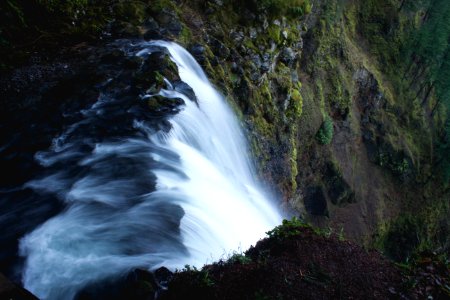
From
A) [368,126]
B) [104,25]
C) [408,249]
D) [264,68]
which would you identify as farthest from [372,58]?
[104,25]

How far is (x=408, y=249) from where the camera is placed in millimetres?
35531

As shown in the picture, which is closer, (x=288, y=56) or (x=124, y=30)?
(x=124, y=30)

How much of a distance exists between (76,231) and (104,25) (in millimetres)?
9054

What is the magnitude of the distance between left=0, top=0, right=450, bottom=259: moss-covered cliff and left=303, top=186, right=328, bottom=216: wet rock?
90 mm

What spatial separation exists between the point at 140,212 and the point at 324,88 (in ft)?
74.7

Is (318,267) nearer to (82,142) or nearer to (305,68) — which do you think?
(82,142)

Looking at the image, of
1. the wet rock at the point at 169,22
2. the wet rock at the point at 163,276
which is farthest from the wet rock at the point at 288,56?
the wet rock at the point at 163,276

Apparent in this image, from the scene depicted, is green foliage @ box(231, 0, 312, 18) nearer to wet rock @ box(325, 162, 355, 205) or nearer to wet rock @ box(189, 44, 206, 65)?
wet rock @ box(189, 44, 206, 65)

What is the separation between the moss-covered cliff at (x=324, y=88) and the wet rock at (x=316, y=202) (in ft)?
0.30

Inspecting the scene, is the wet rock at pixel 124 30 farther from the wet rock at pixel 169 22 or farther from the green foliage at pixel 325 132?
the green foliage at pixel 325 132

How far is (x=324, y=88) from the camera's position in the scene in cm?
2880

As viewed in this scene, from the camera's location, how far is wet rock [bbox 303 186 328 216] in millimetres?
27422

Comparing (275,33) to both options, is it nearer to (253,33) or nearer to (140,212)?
(253,33)

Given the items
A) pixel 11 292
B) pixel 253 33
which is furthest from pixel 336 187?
pixel 11 292
